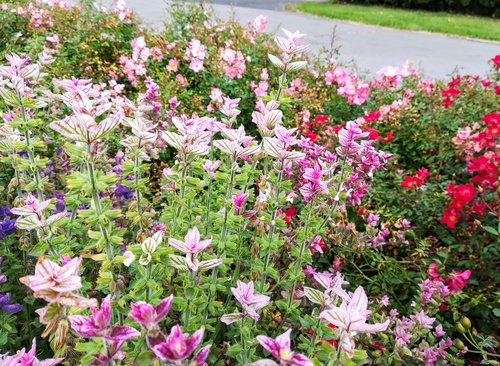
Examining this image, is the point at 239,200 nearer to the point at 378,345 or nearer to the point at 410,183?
the point at 378,345

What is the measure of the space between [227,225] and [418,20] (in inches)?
522

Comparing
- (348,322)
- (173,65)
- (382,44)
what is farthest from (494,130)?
(382,44)

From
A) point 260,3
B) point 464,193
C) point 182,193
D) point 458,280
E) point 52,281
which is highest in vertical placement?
point 52,281

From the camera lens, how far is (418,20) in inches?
512

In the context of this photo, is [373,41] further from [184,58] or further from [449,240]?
[449,240]

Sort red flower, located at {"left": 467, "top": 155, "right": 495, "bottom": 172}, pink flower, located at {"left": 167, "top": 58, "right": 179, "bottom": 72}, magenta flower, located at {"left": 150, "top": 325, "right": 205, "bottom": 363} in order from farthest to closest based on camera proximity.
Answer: pink flower, located at {"left": 167, "top": 58, "right": 179, "bottom": 72} → red flower, located at {"left": 467, "top": 155, "right": 495, "bottom": 172} → magenta flower, located at {"left": 150, "top": 325, "right": 205, "bottom": 363}

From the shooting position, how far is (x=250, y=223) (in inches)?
68.4

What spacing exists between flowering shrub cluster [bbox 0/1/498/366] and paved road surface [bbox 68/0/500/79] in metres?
4.02

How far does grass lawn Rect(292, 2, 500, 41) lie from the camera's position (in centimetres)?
1160

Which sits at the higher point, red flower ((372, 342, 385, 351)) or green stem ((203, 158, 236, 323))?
green stem ((203, 158, 236, 323))

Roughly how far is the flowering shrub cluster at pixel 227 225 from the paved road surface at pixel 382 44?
4.02m

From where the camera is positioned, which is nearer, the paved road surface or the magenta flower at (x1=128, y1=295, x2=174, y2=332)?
the magenta flower at (x1=128, y1=295, x2=174, y2=332)

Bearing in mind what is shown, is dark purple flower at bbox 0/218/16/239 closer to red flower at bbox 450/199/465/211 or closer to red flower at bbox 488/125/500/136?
red flower at bbox 450/199/465/211

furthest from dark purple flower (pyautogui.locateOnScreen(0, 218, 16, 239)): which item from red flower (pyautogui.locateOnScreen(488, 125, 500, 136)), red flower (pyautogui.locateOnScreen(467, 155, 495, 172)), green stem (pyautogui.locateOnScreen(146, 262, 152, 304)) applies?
red flower (pyautogui.locateOnScreen(488, 125, 500, 136))
